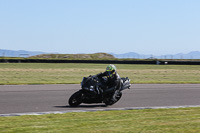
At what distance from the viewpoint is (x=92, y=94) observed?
1284 cm

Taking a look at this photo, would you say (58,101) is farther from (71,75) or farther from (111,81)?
(71,75)

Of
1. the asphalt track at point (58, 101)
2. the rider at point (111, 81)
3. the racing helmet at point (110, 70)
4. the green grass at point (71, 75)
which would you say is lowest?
the asphalt track at point (58, 101)

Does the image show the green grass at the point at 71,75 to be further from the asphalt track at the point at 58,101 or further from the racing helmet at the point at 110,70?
the racing helmet at the point at 110,70

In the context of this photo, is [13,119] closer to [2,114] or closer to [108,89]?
[2,114]

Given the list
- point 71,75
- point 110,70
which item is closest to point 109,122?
point 110,70

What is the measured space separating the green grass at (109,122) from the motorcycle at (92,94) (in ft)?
5.53

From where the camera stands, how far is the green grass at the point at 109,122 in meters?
8.20

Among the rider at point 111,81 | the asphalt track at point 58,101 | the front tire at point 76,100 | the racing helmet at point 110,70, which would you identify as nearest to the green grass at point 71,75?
the asphalt track at point 58,101

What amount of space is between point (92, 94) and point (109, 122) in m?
3.72

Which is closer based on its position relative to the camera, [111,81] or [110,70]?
[110,70]

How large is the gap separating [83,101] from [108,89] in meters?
0.95

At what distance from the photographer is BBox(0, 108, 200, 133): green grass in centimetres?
820

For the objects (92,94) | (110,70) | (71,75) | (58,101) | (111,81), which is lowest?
(58,101)

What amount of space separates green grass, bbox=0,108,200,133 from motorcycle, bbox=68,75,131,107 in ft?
5.53
